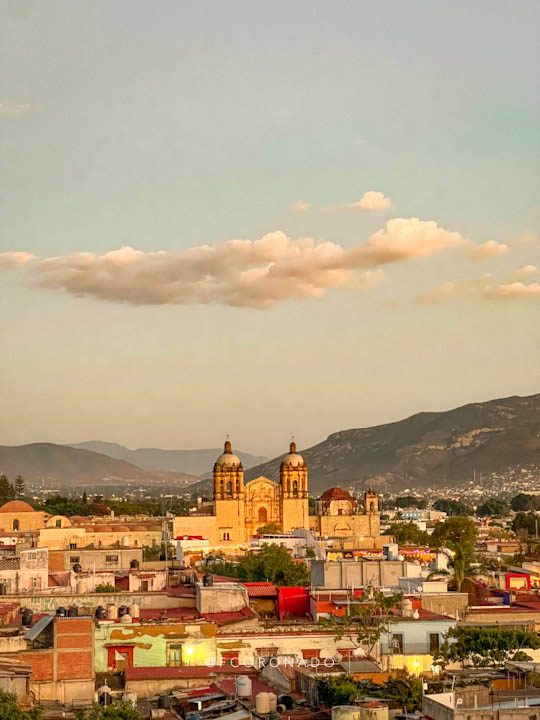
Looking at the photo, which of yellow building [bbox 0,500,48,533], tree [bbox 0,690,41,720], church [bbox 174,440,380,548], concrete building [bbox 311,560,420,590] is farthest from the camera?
church [bbox 174,440,380,548]

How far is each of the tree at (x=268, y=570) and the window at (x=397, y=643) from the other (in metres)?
18.9

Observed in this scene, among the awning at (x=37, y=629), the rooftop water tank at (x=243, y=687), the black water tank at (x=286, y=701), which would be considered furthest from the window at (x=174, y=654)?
the black water tank at (x=286, y=701)

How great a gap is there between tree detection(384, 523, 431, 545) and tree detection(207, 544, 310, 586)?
1567 inches

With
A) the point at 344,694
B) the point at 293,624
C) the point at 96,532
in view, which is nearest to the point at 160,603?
the point at 293,624

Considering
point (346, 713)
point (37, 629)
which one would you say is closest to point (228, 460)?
point (37, 629)

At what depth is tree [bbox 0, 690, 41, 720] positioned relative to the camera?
2077 cm

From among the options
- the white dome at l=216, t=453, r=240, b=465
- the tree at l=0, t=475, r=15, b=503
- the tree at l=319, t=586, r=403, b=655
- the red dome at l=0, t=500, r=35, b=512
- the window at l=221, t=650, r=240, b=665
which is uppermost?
the white dome at l=216, t=453, r=240, b=465

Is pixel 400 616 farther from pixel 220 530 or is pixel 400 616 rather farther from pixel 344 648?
pixel 220 530

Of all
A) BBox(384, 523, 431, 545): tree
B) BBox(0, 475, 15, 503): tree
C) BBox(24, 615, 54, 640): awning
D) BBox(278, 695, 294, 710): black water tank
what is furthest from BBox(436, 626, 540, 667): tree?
BBox(0, 475, 15, 503): tree

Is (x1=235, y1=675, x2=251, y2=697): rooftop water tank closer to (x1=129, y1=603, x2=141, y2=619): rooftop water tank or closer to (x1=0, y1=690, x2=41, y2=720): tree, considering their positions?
(x1=0, y1=690, x2=41, y2=720): tree

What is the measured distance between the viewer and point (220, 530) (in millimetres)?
116438

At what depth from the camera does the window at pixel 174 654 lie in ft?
95.6

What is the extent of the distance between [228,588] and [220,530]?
270 ft

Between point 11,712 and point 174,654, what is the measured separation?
869cm
